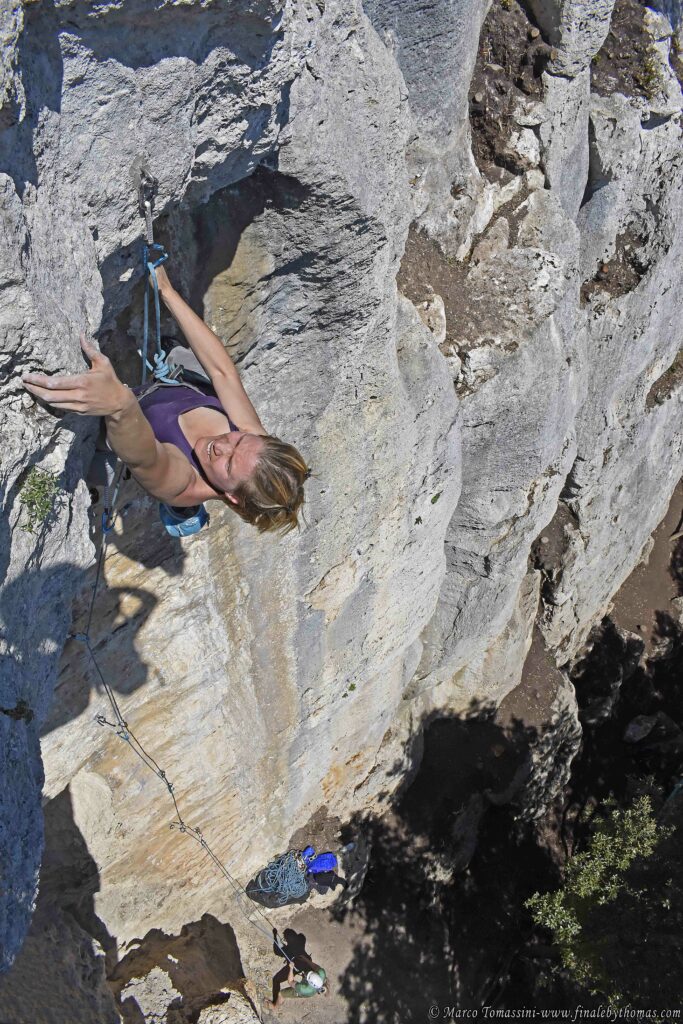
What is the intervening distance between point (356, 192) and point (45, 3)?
2466mm

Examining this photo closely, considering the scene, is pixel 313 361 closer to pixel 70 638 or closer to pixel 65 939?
pixel 70 638

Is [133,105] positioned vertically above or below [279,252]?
above

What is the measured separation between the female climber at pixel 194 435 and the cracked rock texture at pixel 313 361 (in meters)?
0.24

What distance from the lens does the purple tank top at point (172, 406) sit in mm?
3789

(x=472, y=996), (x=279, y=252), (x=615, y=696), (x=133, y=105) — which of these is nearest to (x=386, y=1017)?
(x=472, y=996)

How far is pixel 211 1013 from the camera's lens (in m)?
8.36

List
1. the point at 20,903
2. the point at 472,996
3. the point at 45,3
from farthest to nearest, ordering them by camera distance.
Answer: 1. the point at 472,996
2. the point at 20,903
3. the point at 45,3

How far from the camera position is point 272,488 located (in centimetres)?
352

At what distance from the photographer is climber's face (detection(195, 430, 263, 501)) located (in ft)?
11.7

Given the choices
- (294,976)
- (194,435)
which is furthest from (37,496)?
(294,976)

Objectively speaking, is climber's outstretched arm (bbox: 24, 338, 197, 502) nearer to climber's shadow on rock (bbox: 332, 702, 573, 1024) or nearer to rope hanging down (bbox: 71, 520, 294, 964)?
rope hanging down (bbox: 71, 520, 294, 964)

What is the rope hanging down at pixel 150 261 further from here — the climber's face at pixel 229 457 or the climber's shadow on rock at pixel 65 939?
the climber's shadow on rock at pixel 65 939

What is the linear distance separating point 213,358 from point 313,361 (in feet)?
5.86

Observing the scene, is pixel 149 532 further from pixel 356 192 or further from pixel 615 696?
pixel 615 696
